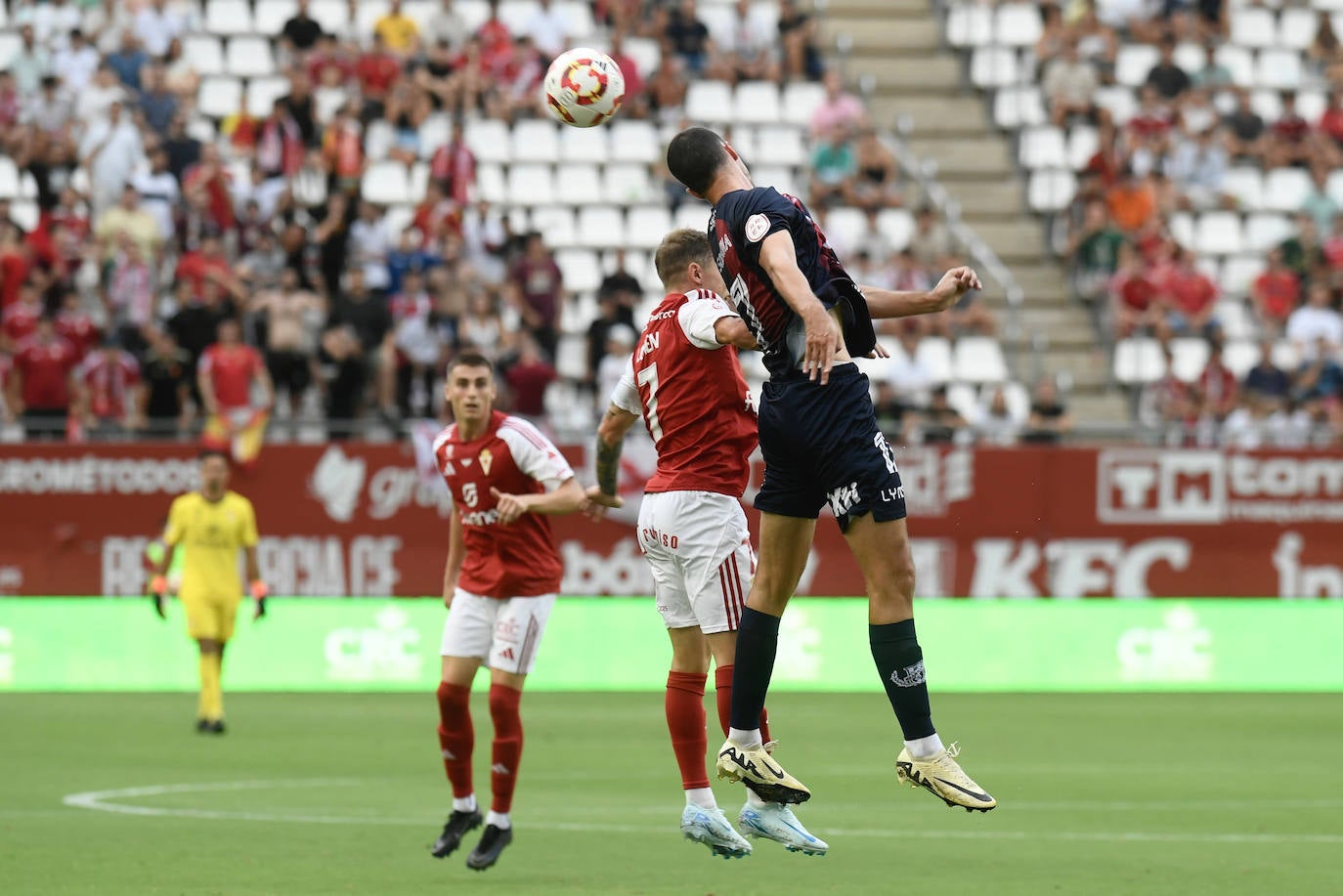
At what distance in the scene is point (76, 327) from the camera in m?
20.7

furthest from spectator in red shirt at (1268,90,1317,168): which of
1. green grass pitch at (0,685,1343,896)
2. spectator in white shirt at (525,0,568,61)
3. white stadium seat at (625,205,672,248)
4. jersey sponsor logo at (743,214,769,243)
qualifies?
jersey sponsor logo at (743,214,769,243)

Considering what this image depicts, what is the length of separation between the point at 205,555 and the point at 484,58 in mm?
9771

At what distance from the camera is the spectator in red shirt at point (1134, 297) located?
945 inches

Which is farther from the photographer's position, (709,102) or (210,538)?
(709,102)

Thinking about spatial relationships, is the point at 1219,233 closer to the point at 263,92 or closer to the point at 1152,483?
the point at 1152,483

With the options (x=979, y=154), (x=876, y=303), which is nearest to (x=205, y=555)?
(x=876, y=303)

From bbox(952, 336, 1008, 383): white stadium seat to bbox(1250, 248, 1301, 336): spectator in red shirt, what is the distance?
3.26 m

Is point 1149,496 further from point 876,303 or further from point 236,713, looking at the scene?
point 876,303

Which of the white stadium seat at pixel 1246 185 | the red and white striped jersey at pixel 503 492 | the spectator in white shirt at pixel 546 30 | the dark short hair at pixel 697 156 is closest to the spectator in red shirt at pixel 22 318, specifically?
the spectator in white shirt at pixel 546 30

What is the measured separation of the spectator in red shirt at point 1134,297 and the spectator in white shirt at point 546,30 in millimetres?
6862

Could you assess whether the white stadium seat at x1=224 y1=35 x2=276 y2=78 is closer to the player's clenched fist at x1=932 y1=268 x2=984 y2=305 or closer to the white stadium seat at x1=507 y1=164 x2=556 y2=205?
the white stadium seat at x1=507 y1=164 x2=556 y2=205

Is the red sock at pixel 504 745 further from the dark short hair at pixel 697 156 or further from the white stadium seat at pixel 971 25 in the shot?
the white stadium seat at pixel 971 25

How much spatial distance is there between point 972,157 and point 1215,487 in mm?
6434

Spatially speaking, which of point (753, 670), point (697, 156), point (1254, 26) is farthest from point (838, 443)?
point (1254, 26)
